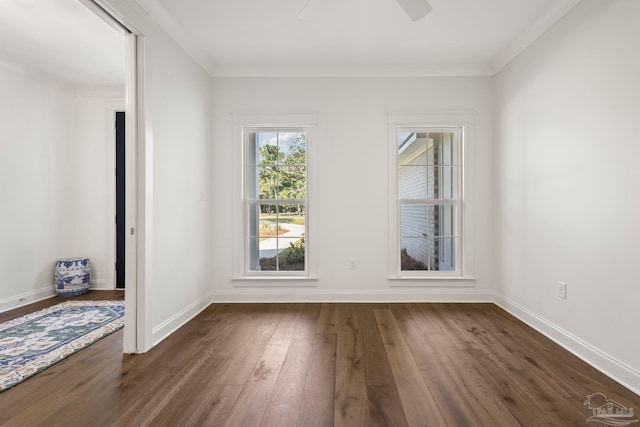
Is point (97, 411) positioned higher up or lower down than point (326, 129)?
lower down

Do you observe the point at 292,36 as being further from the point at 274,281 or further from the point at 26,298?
the point at 26,298

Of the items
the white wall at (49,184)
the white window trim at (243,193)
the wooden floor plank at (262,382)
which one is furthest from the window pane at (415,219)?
the white wall at (49,184)

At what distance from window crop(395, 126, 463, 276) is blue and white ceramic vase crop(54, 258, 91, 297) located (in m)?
3.88

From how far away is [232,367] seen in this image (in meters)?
2.26

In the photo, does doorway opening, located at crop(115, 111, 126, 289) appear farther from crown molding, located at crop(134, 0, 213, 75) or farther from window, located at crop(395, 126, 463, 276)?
window, located at crop(395, 126, 463, 276)

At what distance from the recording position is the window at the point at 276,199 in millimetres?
3916

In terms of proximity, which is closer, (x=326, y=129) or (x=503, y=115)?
(x=503, y=115)

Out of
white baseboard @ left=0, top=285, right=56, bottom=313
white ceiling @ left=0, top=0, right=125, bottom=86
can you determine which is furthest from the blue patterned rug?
white ceiling @ left=0, top=0, right=125, bottom=86

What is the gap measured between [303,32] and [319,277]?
99.2 inches

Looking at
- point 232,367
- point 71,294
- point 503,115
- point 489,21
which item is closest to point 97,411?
point 232,367

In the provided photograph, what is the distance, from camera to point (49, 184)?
4.08 metres

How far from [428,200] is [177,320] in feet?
9.63

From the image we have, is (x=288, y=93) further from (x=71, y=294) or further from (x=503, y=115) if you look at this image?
(x=71, y=294)

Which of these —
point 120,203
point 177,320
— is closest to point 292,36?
point 177,320
